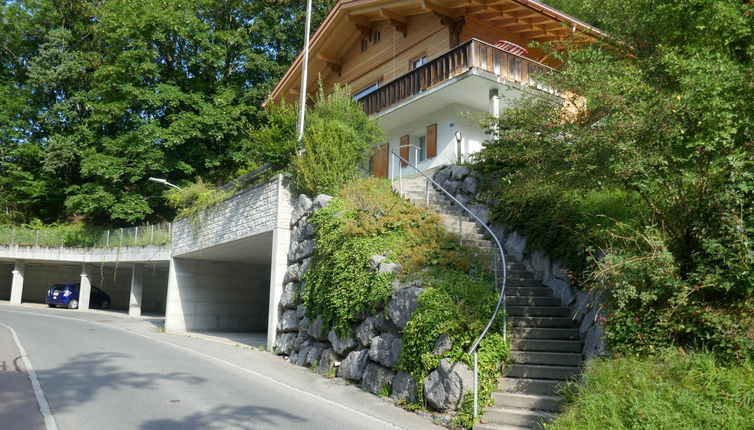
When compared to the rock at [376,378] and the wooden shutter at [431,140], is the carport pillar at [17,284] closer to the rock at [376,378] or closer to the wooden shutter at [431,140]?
the wooden shutter at [431,140]

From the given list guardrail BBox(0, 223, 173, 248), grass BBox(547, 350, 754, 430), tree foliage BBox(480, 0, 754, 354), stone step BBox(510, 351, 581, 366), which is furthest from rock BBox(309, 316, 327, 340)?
guardrail BBox(0, 223, 173, 248)

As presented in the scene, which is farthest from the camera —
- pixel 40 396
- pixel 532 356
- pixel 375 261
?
pixel 375 261

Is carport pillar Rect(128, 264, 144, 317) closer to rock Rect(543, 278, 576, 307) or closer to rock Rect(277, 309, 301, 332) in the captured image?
rock Rect(277, 309, 301, 332)

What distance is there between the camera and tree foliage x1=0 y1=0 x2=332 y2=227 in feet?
103

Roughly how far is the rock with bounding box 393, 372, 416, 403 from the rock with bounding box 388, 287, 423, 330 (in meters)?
0.81

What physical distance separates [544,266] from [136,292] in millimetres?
25800

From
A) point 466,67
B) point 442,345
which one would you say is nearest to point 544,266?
point 442,345

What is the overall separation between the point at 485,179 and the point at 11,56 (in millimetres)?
38612

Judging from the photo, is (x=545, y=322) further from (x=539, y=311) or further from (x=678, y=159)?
(x=678, y=159)

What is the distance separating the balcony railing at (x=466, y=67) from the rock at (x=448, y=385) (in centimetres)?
1031

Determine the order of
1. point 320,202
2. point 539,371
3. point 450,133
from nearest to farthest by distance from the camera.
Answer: point 539,371 → point 320,202 → point 450,133

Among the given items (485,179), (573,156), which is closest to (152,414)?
(573,156)

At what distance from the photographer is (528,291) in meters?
10.2

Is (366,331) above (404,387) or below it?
above
